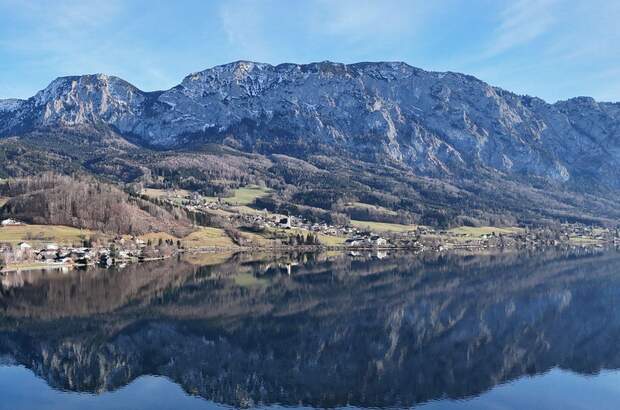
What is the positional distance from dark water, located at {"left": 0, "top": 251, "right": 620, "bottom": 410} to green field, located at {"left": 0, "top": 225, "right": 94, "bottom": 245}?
1101 inches

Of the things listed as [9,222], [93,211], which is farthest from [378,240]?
[9,222]

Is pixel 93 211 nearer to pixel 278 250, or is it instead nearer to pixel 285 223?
pixel 278 250

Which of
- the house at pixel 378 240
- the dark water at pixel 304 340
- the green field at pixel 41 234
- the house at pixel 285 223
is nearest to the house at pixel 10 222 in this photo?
the green field at pixel 41 234

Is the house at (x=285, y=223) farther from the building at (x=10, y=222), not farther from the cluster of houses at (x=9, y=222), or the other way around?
the cluster of houses at (x=9, y=222)

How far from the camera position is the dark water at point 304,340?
136 feet

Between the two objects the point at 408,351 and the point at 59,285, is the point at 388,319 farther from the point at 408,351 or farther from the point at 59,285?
the point at 59,285

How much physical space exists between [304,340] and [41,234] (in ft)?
297

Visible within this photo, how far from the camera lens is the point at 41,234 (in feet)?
413

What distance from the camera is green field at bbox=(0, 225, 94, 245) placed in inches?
4710

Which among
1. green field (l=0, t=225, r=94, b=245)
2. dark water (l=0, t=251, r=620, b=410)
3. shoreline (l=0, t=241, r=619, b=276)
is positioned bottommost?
dark water (l=0, t=251, r=620, b=410)

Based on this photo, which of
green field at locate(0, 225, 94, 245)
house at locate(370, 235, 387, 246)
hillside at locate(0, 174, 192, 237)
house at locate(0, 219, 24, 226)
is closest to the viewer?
green field at locate(0, 225, 94, 245)

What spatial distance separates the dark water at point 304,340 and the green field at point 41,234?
91.8 ft

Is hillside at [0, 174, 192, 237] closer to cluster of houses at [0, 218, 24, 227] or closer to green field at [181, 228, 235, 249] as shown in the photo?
green field at [181, 228, 235, 249]

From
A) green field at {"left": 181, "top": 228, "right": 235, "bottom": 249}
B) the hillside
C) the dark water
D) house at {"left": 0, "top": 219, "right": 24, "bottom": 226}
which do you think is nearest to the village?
house at {"left": 0, "top": 219, "right": 24, "bottom": 226}
